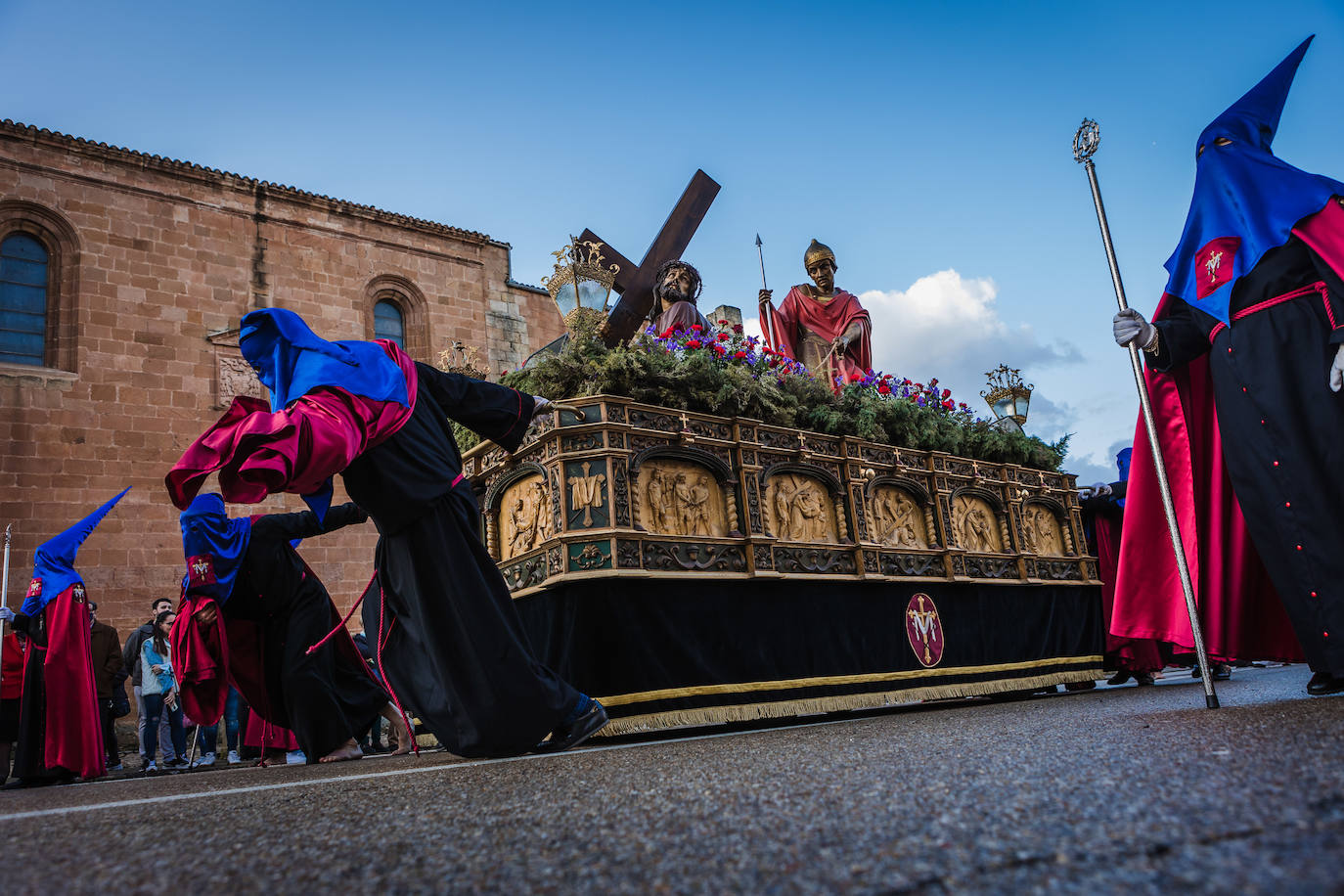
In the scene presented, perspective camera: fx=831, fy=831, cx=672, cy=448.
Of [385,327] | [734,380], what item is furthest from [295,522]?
[385,327]

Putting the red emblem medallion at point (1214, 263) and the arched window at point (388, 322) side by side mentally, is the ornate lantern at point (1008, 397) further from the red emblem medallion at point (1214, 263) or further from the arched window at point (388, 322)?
the arched window at point (388, 322)

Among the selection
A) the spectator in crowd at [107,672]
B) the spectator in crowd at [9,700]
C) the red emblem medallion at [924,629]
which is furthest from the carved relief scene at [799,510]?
the spectator in crowd at [107,672]

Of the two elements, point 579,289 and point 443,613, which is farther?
point 579,289

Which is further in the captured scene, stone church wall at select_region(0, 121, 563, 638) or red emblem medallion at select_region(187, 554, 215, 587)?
stone church wall at select_region(0, 121, 563, 638)

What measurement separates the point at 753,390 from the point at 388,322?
14.4m

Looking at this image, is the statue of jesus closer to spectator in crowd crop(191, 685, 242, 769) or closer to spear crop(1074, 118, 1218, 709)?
spear crop(1074, 118, 1218, 709)

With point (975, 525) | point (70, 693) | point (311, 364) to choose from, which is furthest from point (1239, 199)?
point (70, 693)

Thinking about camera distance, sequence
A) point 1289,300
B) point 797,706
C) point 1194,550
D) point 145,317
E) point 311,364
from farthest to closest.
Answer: point 145,317 → point 797,706 → point 1194,550 → point 1289,300 → point 311,364

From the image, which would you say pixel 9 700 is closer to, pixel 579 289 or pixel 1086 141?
pixel 579 289

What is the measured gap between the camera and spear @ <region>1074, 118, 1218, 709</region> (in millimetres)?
3234

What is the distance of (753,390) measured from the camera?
5.78m

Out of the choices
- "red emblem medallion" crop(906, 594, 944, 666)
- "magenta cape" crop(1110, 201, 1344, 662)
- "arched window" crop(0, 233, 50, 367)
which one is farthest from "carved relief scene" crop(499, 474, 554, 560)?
"arched window" crop(0, 233, 50, 367)

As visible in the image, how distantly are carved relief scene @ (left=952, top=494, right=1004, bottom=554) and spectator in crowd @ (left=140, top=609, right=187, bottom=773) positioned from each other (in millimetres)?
8130

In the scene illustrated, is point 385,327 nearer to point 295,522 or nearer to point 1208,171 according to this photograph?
point 295,522
